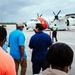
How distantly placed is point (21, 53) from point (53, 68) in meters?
4.22

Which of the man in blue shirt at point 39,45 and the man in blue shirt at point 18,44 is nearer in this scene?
the man in blue shirt at point 39,45

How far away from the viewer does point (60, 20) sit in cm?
4725

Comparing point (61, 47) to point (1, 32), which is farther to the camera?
point (1, 32)

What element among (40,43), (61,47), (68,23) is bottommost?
(68,23)

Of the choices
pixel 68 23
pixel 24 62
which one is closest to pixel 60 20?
pixel 68 23

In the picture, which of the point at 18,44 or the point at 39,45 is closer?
the point at 39,45

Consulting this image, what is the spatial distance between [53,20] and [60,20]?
1.93 metres

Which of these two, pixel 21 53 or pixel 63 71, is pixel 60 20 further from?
pixel 63 71

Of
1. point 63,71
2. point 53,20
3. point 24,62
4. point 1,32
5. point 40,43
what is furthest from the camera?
point 53,20

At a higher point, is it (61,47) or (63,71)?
(61,47)

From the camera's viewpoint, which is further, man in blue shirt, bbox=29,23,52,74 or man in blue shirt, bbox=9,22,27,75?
man in blue shirt, bbox=9,22,27,75

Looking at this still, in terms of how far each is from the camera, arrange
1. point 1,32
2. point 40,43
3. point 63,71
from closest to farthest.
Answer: point 63,71 < point 1,32 < point 40,43

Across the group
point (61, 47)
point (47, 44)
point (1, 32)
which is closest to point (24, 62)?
point (47, 44)

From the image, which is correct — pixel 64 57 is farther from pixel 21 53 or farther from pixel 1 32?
pixel 21 53
